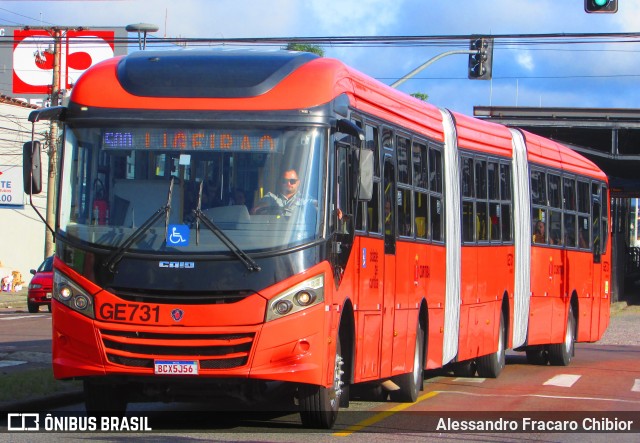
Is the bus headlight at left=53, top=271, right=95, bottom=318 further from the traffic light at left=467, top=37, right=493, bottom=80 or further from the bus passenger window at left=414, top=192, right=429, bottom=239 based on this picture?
the traffic light at left=467, top=37, right=493, bottom=80

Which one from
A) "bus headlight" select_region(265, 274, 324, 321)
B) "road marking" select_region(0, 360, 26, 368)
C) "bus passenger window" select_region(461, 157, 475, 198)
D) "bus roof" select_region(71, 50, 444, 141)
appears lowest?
"road marking" select_region(0, 360, 26, 368)

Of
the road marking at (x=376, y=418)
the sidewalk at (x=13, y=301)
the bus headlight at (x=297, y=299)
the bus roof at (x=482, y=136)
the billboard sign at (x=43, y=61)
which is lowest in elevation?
the road marking at (x=376, y=418)

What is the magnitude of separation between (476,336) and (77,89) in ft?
25.3

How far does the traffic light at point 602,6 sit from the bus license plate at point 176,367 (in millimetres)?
12039

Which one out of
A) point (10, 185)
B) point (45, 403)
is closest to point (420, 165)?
point (45, 403)

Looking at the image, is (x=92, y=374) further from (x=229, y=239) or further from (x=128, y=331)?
(x=229, y=239)

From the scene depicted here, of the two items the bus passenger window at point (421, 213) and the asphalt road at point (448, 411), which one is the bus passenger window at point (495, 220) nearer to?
the asphalt road at point (448, 411)

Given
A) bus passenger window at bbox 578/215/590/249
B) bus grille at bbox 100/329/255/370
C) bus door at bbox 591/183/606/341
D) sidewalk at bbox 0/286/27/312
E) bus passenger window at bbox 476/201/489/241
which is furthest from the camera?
sidewalk at bbox 0/286/27/312

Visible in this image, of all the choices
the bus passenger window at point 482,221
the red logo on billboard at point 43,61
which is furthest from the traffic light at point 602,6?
the red logo on billboard at point 43,61

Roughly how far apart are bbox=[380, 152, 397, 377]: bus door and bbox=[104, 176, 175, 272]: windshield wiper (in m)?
3.04

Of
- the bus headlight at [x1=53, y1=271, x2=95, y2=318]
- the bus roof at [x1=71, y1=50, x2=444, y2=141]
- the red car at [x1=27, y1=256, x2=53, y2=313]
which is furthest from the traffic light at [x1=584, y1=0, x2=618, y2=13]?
the red car at [x1=27, y1=256, x2=53, y2=313]

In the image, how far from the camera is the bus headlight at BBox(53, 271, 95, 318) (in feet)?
32.3

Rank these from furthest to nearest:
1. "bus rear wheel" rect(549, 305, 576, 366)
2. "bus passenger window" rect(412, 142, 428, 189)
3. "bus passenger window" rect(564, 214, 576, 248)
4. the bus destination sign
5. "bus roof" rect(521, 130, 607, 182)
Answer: "bus passenger window" rect(564, 214, 576, 248)
"bus rear wheel" rect(549, 305, 576, 366)
"bus roof" rect(521, 130, 607, 182)
"bus passenger window" rect(412, 142, 428, 189)
the bus destination sign

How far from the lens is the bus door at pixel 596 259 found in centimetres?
2212
